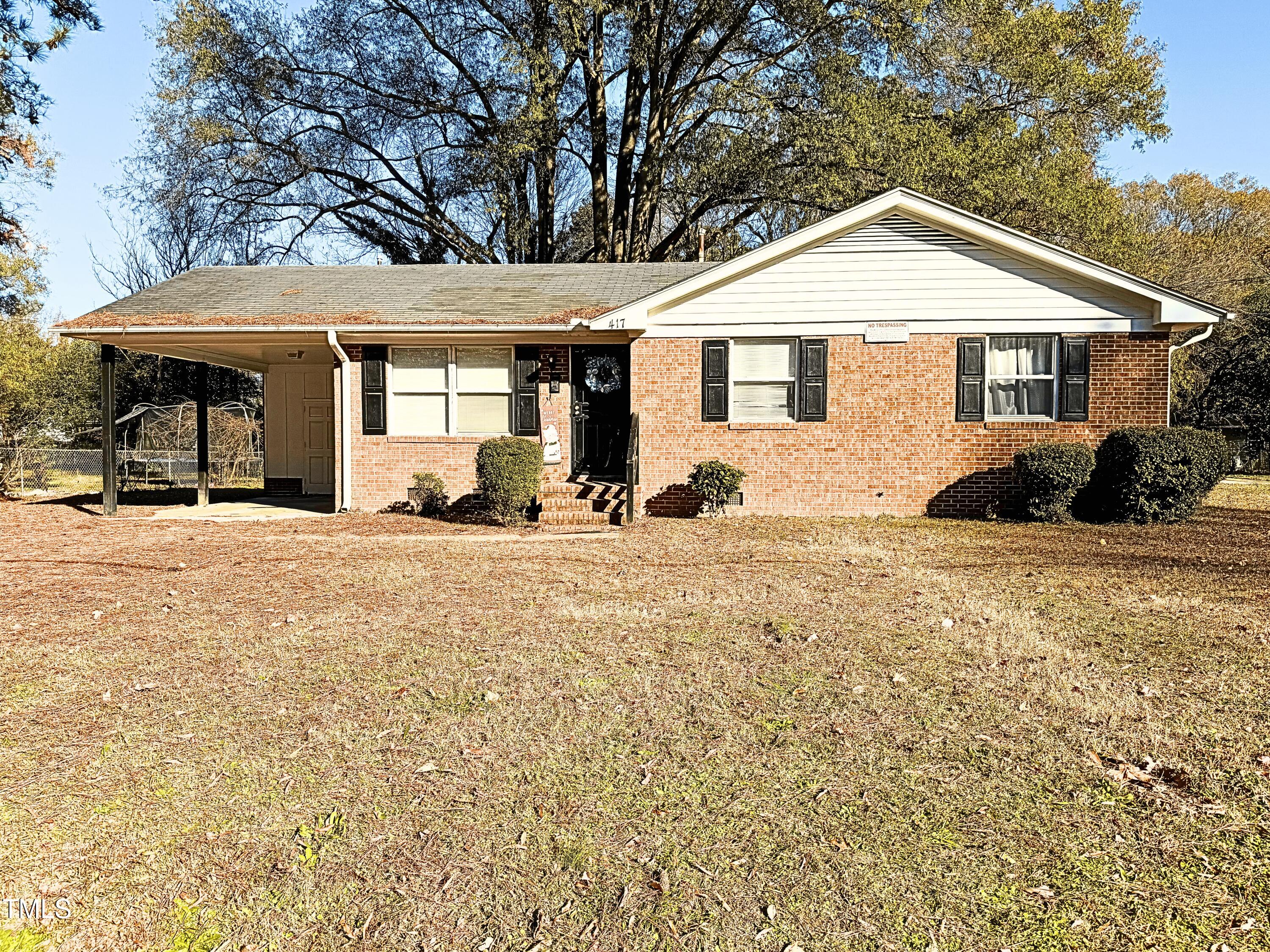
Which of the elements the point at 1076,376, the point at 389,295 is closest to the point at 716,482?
the point at 1076,376

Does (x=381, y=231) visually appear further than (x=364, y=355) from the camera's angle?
Yes

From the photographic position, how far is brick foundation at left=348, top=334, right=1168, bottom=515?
1288 cm

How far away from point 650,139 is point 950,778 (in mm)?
23341

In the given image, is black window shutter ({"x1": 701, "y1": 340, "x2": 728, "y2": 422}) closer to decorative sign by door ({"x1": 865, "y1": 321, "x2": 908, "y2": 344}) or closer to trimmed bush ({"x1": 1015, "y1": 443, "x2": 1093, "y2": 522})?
decorative sign by door ({"x1": 865, "y1": 321, "x2": 908, "y2": 344})

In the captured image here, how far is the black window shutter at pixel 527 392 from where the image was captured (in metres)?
13.8

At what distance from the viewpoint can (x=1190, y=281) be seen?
28047 mm

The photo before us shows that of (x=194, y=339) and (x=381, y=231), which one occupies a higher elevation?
(x=381, y=231)

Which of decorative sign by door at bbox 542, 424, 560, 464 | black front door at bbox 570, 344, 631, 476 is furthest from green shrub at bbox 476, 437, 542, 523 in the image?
black front door at bbox 570, 344, 631, 476

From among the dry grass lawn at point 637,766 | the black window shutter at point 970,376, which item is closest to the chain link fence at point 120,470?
the dry grass lawn at point 637,766

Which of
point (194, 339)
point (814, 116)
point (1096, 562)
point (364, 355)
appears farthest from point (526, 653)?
point (814, 116)

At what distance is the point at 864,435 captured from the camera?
1325cm

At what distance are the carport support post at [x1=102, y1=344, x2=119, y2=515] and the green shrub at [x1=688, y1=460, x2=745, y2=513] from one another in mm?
9213

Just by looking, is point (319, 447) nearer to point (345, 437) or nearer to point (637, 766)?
point (345, 437)

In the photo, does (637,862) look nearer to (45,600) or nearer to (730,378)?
(45,600)
